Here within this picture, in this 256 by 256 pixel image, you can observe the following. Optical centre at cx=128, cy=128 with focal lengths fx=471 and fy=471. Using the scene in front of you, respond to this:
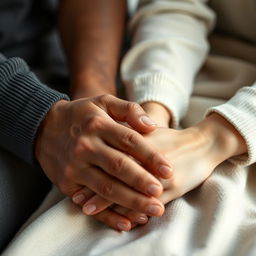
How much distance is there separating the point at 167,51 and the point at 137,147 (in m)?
0.27

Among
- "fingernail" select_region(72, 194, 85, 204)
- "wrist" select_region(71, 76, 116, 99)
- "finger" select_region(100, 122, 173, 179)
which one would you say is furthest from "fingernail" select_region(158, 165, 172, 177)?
"wrist" select_region(71, 76, 116, 99)

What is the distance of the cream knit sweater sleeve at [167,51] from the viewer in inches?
28.5

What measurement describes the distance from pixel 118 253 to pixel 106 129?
6.0 inches

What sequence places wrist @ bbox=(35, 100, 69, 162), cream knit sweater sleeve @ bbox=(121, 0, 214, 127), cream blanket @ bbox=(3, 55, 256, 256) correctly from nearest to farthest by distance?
1. cream blanket @ bbox=(3, 55, 256, 256)
2. wrist @ bbox=(35, 100, 69, 162)
3. cream knit sweater sleeve @ bbox=(121, 0, 214, 127)

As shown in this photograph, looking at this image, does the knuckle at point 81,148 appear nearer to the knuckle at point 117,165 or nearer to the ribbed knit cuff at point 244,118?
the knuckle at point 117,165

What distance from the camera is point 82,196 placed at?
59 cm

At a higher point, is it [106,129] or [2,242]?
[106,129]

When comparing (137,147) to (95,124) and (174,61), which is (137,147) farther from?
(174,61)

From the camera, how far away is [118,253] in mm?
512

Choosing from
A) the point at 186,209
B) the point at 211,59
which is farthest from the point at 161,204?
the point at 211,59

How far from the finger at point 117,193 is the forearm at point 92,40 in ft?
0.72

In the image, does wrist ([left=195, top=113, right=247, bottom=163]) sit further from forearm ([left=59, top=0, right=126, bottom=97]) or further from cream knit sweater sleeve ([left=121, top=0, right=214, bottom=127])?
forearm ([left=59, top=0, right=126, bottom=97])

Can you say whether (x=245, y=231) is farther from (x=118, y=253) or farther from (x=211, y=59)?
(x=211, y=59)

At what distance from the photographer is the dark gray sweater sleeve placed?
0.63 metres
